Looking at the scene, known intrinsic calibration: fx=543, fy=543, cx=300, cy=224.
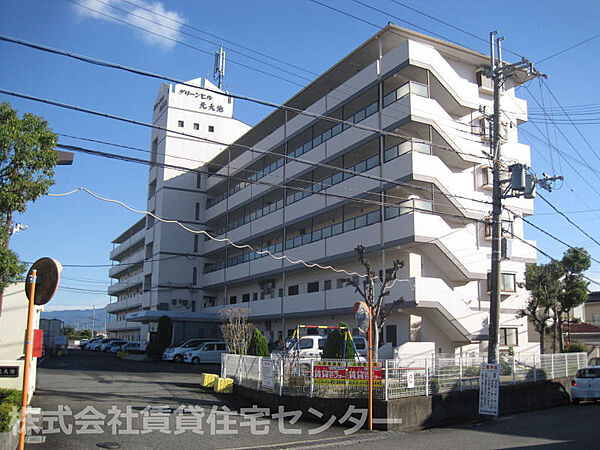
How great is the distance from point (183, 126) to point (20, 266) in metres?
41.0

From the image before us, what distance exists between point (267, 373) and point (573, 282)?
20203 millimetres

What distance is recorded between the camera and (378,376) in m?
13.3

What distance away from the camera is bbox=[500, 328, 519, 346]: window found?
2940 cm

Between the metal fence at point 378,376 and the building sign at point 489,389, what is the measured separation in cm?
48

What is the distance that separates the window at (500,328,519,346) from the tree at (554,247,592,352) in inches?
81.5

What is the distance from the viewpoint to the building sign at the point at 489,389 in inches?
582

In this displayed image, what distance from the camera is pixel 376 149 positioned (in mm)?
30516

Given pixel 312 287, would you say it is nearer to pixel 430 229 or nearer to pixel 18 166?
pixel 430 229

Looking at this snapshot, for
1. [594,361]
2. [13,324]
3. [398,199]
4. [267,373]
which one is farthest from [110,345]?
[594,361]

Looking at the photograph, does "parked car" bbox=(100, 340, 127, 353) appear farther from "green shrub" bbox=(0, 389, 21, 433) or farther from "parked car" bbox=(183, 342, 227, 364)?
"green shrub" bbox=(0, 389, 21, 433)

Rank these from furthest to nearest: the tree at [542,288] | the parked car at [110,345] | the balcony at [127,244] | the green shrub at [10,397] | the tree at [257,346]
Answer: the balcony at [127,244] → the parked car at [110,345] → the tree at [542,288] → the tree at [257,346] → the green shrub at [10,397]

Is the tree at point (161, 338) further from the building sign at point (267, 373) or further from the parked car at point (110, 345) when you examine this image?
the building sign at point (267, 373)

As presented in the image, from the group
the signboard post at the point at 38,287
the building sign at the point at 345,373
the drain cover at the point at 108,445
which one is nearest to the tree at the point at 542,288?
the building sign at the point at 345,373

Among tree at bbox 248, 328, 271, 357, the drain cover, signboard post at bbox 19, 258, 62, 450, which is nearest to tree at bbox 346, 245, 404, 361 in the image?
tree at bbox 248, 328, 271, 357
